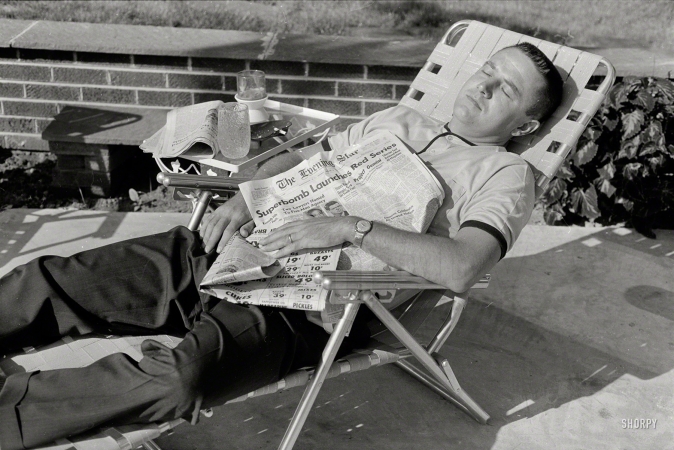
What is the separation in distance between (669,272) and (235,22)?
323 centimetres

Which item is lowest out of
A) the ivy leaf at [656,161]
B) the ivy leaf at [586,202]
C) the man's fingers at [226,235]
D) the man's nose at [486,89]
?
the ivy leaf at [586,202]

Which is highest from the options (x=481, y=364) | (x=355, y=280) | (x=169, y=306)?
(x=355, y=280)

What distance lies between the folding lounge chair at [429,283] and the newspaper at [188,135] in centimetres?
26

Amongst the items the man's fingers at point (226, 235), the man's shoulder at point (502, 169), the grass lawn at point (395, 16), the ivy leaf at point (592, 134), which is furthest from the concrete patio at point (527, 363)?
the grass lawn at point (395, 16)

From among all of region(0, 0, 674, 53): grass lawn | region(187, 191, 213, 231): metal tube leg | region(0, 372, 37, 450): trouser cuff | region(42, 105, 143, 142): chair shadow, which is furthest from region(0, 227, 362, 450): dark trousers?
region(0, 0, 674, 53): grass lawn

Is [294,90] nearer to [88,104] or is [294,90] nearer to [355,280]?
[88,104]

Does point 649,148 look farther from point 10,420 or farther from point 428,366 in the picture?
point 10,420

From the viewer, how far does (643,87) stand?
3.95 metres

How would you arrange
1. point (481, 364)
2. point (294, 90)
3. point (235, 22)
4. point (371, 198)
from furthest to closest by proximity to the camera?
point (235, 22) < point (294, 90) < point (481, 364) < point (371, 198)

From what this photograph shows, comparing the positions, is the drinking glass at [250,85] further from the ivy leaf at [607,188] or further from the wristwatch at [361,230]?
the ivy leaf at [607,188]

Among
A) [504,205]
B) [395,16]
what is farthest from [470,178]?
[395,16]

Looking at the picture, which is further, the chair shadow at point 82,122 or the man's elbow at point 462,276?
the chair shadow at point 82,122

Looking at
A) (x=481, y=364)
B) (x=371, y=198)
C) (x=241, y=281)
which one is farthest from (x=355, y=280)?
(x=481, y=364)

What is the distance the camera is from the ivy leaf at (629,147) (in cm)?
393
